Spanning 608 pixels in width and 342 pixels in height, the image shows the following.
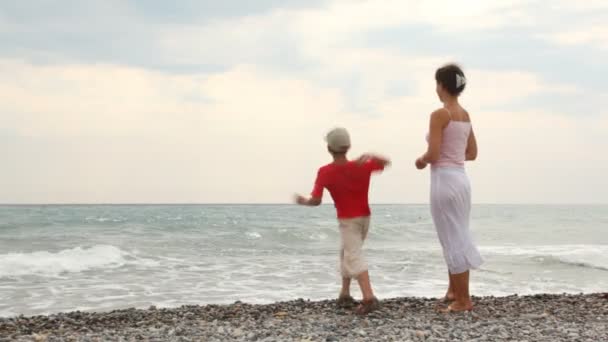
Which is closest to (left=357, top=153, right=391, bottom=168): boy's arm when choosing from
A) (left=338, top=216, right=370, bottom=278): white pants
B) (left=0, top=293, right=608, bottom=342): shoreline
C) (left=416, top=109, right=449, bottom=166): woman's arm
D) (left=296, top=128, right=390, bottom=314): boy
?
(left=296, top=128, right=390, bottom=314): boy

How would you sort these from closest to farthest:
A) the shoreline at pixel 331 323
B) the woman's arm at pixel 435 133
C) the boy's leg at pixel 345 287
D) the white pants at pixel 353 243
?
the shoreline at pixel 331 323, the woman's arm at pixel 435 133, the white pants at pixel 353 243, the boy's leg at pixel 345 287

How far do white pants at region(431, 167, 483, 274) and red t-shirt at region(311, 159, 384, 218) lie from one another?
55 centimetres

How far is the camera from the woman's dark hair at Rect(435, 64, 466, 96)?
540 centimetres

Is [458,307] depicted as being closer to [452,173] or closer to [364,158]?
[452,173]

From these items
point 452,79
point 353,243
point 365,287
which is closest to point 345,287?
point 365,287

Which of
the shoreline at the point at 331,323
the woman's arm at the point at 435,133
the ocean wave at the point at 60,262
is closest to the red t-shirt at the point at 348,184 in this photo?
the woman's arm at the point at 435,133

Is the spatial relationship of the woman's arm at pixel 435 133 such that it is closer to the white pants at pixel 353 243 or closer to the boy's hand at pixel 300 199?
the white pants at pixel 353 243

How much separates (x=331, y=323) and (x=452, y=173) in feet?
5.41

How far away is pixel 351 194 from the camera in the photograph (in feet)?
18.2

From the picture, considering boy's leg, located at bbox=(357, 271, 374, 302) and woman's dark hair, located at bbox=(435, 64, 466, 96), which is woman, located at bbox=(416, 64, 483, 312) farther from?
boy's leg, located at bbox=(357, 271, 374, 302)

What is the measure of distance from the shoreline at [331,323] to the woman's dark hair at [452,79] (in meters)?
1.99

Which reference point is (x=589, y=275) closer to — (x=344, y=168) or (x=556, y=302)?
(x=556, y=302)

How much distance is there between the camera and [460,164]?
541 cm

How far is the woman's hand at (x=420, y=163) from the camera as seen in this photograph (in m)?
5.36
